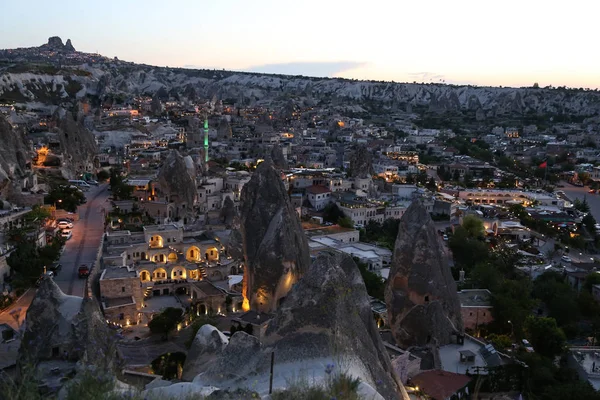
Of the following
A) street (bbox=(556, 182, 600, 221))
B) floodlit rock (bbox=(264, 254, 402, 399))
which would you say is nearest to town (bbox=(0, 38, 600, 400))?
floodlit rock (bbox=(264, 254, 402, 399))

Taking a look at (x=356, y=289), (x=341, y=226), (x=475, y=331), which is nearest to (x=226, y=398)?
(x=356, y=289)

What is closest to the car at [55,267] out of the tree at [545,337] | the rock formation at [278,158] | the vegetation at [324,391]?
the tree at [545,337]

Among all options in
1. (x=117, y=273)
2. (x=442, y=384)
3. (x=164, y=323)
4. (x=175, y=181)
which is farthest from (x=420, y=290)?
(x=175, y=181)

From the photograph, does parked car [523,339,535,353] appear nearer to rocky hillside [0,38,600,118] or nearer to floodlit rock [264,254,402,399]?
floodlit rock [264,254,402,399]

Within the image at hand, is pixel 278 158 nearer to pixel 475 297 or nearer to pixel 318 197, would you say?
pixel 318 197

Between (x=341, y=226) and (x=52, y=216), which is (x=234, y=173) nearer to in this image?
(x=341, y=226)

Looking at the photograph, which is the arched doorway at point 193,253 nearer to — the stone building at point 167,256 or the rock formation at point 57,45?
the stone building at point 167,256
